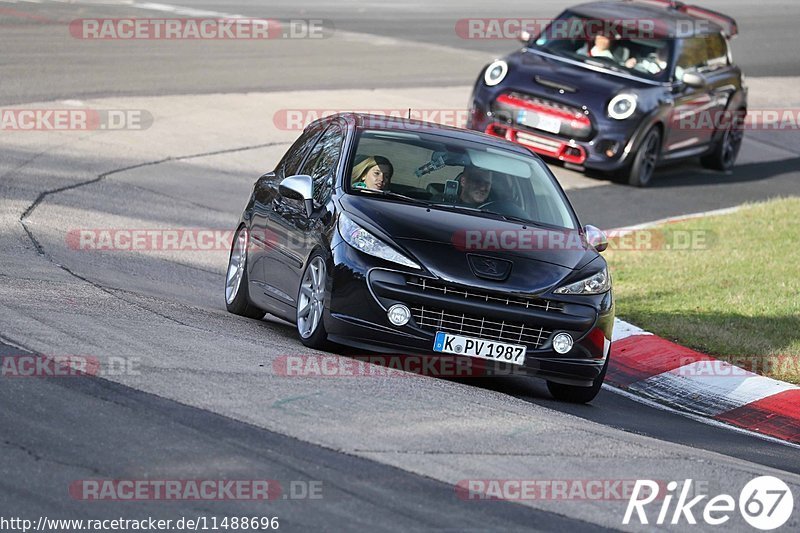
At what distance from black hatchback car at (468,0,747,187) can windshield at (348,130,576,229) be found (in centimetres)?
788

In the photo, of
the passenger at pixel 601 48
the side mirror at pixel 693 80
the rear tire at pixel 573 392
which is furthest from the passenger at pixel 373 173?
the side mirror at pixel 693 80

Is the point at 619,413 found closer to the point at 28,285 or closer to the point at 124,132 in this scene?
the point at 28,285

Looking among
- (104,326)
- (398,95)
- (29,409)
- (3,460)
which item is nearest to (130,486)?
(3,460)

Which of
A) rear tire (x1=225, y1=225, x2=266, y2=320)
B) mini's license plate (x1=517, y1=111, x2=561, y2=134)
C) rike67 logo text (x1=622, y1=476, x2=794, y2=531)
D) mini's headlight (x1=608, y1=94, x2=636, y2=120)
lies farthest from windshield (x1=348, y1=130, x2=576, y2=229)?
mini's headlight (x1=608, y1=94, x2=636, y2=120)

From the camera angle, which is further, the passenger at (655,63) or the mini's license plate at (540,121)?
the passenger at (655,63)

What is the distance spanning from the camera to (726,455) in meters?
8.12

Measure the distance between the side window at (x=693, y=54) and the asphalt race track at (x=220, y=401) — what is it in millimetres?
1612

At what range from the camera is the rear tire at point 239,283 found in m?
10.5

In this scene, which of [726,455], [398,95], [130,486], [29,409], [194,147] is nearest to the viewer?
[130,486]

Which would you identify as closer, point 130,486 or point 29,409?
point 130,486

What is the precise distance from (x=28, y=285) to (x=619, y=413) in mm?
3945

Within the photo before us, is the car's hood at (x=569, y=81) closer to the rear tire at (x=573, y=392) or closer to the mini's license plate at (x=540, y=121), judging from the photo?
the mini's license plate at (x=540, y=121)

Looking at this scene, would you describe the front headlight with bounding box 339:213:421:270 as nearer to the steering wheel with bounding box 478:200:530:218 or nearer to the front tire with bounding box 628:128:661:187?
the steering wheel with bounding box 478:200:530:218

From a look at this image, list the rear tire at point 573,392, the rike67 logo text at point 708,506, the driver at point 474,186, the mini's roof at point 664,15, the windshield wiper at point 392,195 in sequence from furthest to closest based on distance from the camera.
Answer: the mini's roof at point 664,15, the driver at point 474,186, the windshield wiper at point 392,195, the rear tire at point 573,392, the rike67 logo text at point 708,506
